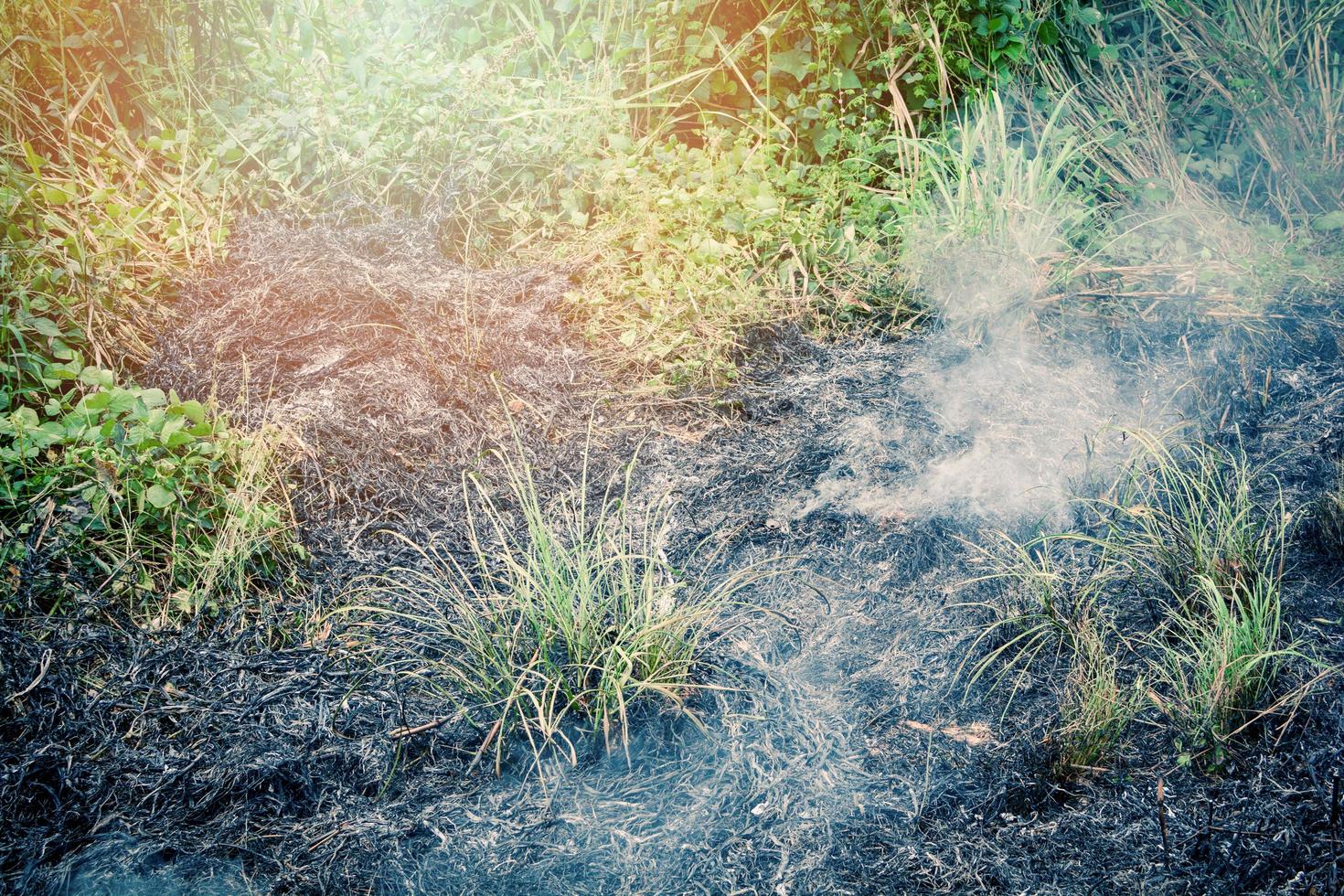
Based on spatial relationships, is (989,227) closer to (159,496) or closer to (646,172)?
(646,172)

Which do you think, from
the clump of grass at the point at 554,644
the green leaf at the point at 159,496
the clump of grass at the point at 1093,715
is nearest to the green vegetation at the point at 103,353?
the green leaf at the point at 159,496

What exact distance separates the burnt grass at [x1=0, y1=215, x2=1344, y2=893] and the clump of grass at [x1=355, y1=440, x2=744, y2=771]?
7 centimetres

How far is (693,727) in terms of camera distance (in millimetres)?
2072

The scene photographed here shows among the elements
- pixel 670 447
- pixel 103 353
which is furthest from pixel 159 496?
pixel 670 447

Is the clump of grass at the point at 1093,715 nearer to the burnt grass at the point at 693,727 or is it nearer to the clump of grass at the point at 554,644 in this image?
the burnt grass at the point at 693,727

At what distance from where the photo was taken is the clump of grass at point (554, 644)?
2.02m

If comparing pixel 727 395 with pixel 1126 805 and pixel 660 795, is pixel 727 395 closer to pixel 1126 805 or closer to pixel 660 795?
pixel 660 795

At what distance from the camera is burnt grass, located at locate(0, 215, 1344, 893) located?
178 cm

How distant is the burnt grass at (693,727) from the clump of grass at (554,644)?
7 centimetres

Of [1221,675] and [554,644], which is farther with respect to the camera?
[554,644]

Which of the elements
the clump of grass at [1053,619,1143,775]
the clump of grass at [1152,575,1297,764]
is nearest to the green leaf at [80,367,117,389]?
the clump of grass at [1053,619,1143,775]

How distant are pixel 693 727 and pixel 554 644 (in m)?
0.37

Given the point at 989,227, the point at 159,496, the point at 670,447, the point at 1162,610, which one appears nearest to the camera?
the point at 1162,610

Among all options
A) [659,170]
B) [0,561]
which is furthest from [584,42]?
[0,561]
